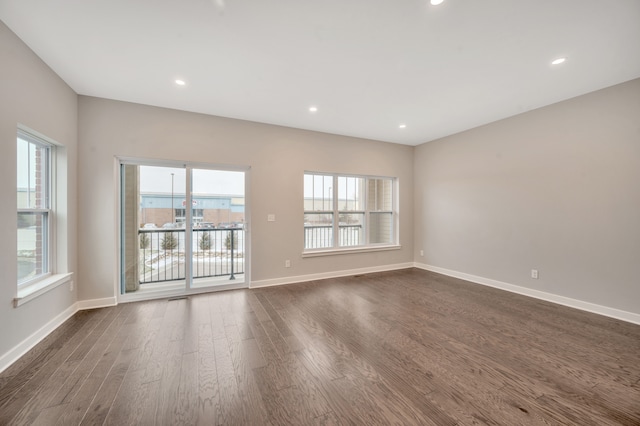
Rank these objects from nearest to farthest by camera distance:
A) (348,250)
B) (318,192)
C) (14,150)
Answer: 1. (14,150)
2. (318,192)
3. (348,250)

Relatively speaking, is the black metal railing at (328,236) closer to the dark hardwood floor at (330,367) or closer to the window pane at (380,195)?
the window pane at (380,195)

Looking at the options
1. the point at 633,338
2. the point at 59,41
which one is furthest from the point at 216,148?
the point at 633,338

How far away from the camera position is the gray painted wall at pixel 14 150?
2033 millimetres

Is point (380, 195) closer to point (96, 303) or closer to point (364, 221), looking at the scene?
point (364, 221)

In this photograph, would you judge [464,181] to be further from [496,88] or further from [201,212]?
[201,212]

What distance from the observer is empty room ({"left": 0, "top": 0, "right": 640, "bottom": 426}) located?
182cm

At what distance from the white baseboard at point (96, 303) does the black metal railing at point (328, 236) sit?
2959 millimetres

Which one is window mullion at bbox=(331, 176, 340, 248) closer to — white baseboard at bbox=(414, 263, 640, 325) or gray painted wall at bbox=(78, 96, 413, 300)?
gray painted wall at bbox=(78, 96, 413, 300)

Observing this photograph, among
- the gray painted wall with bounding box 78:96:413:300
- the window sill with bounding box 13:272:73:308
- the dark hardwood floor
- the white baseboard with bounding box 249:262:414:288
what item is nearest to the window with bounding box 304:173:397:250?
the gray painted wall with bounding box 78:96:413:300

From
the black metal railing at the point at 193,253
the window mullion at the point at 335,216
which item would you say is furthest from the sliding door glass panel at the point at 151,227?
the window mullion at the point at 335,216

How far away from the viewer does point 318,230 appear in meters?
4.88

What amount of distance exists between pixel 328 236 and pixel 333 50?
3337mm

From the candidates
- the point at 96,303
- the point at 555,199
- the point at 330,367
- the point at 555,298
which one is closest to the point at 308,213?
the point at 330,367

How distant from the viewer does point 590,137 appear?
3174mm
